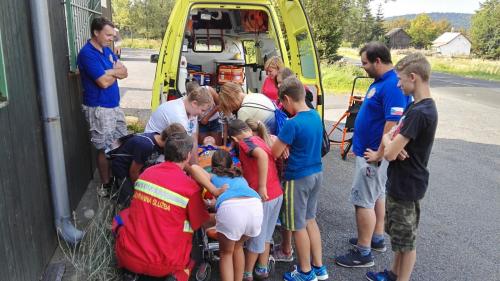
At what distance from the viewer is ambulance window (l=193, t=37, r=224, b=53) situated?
802 centimetres

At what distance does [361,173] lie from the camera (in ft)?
11.2

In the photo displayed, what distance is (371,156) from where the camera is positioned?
318cm

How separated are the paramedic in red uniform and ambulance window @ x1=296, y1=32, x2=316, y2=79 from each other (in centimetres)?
261

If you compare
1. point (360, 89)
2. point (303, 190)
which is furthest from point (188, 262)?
point (360, 89)

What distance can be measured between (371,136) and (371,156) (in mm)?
329

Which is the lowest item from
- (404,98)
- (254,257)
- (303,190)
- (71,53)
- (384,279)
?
(384,279)

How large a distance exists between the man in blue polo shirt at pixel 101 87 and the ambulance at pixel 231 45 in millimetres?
466

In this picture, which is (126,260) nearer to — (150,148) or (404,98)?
(150,148)

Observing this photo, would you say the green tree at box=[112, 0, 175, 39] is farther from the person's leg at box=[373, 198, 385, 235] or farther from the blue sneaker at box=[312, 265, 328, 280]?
the blue sneaker at box=[312, 265, 328, 280]

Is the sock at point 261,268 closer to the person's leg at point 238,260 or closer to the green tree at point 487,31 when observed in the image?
the person's leg at point 238,260

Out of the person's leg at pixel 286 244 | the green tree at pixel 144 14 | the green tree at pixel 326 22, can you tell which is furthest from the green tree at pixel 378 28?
the person's leg at pixel 286 244

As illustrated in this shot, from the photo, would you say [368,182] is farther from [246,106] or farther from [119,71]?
[119,71]

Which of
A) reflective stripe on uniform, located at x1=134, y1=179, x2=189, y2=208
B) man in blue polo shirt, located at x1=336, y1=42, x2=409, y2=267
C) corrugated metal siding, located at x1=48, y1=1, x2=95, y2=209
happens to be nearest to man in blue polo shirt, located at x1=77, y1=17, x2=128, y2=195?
corrugated metal siding, located at x1=48, y1=1, x2=95, y2=209

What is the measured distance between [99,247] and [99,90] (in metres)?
1.86
